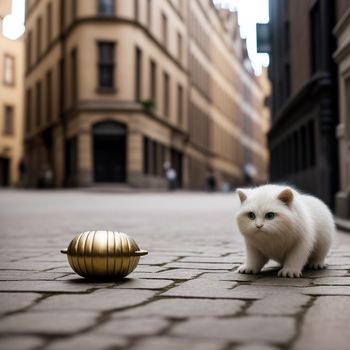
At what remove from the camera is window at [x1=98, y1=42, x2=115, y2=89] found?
40.5 m

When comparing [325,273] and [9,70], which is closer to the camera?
[325,273]

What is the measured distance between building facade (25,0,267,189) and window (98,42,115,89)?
0.19ft

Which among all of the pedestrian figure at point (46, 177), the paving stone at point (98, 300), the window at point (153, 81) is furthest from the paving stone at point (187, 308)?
the window at point (153, 81)

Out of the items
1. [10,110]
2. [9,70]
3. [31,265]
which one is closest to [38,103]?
[10,110]

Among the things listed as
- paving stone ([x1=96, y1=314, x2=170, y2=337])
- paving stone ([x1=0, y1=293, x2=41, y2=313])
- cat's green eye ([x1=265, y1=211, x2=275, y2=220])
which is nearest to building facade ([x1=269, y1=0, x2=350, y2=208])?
cat's green eye ([x1=265, y1=211, x2=275, y2=220])

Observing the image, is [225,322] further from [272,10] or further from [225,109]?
[225,109]

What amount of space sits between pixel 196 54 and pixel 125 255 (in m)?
55.9

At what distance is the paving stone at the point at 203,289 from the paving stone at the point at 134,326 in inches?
33.6

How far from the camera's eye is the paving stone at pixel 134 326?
2992 millimetres

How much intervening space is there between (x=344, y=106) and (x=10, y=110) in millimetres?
52927

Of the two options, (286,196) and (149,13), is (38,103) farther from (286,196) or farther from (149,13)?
(286,196)

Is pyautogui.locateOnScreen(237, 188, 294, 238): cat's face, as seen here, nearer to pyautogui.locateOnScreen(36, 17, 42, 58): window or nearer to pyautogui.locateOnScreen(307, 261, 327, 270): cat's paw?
pyautogui.locateOnScreen(307, 261, 327, 270): cat's paw

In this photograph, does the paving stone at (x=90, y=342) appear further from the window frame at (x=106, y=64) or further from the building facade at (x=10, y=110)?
the building facade at (x=10, y=110)

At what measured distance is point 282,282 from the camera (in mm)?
4723
